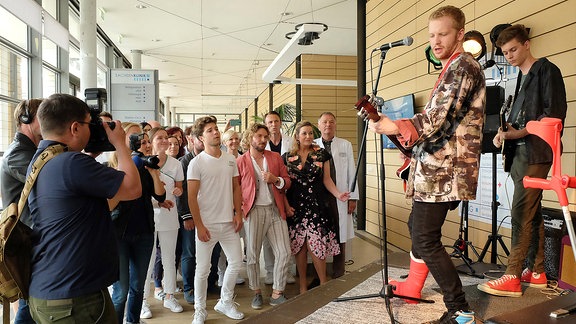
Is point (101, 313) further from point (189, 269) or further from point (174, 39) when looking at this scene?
point (174, 39)

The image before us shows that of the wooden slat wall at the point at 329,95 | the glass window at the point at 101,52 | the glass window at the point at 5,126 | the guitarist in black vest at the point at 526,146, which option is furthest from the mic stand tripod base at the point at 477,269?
the glass window at the point at 101,52

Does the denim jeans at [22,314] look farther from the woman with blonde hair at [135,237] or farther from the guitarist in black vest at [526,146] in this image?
the guitarist in black vest at [526,146]

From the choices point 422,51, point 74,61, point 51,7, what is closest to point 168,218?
point 422,51

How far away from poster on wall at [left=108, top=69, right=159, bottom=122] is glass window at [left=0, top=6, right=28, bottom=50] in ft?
5.70

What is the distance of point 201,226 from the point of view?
116 inches

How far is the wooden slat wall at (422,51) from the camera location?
2988 millimetres

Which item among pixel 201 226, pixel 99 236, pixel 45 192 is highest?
pixel 45 192

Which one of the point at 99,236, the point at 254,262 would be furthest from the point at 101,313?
the point at 254,262

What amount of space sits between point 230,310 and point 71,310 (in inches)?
72.0

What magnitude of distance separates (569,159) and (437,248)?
1.82 meters

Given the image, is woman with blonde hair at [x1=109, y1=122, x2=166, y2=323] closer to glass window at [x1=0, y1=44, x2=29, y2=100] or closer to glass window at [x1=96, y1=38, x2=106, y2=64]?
glass window at [x1=0, y1=44, x2=29, y2=100]

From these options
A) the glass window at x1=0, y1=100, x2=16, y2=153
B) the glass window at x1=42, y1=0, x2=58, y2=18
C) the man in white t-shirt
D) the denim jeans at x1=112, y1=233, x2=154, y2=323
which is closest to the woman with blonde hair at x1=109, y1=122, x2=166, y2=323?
the denim jeans at x1=112, y1=233, x2=154, y2=323

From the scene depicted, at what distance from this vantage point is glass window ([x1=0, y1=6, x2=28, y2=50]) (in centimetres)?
440

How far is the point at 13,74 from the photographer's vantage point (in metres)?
4.83
